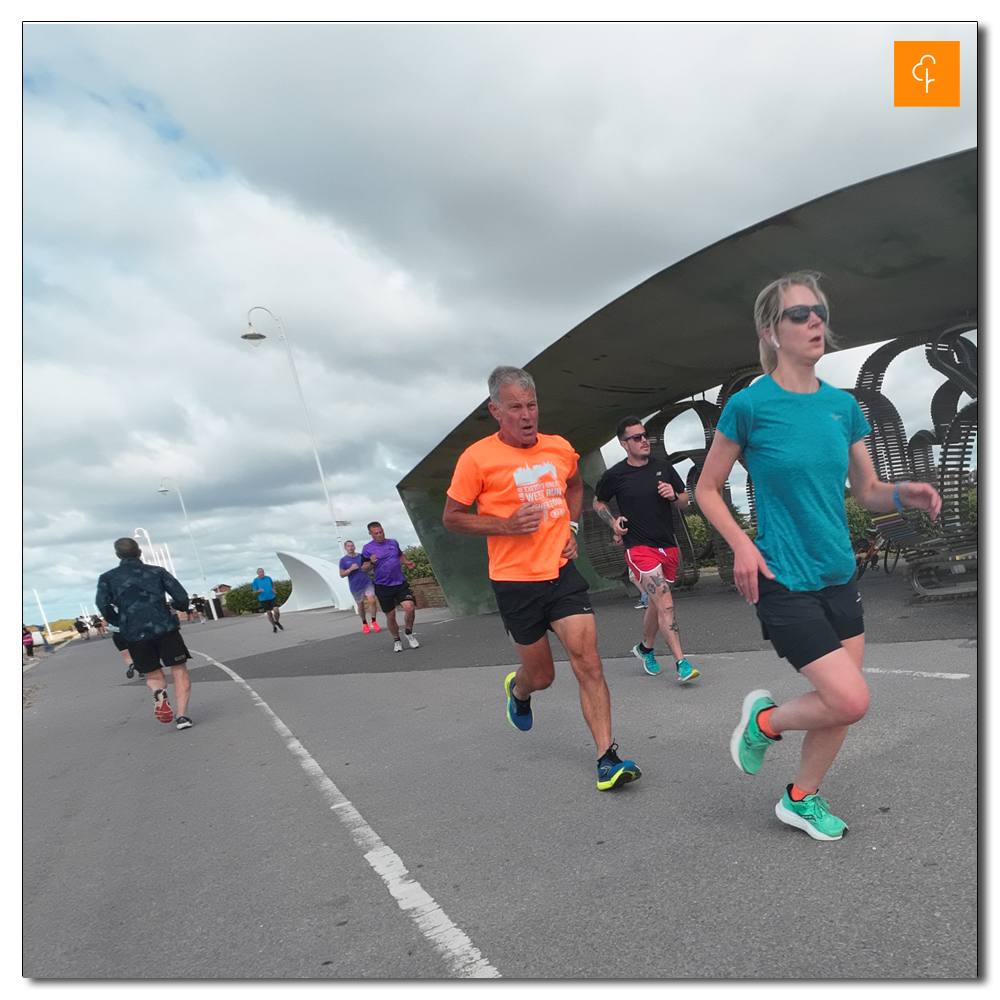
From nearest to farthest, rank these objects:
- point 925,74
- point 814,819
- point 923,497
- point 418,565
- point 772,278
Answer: point 925,74 → point 923,497 → point 814,819 → point 772,278 → point 418,565

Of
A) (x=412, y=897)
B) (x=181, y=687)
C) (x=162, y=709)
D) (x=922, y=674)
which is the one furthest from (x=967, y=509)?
(x=162, y=709)

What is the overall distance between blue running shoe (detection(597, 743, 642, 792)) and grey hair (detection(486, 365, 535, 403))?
5.76 ft

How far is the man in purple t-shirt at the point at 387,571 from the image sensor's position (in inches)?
458

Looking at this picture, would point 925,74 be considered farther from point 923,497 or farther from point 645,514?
point 645,514

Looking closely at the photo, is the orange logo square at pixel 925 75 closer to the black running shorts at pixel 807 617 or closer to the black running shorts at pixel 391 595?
the black running shorts at pixel 807 617

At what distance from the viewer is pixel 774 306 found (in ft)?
8.52

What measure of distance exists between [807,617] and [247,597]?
5507 cm

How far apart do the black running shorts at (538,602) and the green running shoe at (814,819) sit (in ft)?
4.38

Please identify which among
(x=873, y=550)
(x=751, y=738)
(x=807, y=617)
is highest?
(x=807, y=617)

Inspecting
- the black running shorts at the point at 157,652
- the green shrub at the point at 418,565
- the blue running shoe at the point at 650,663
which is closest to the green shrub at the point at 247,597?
the green shrub at the point at 418,565

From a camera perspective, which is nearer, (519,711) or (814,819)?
(814,819)

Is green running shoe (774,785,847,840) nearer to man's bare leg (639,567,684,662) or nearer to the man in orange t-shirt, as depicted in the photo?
the man in orange t-shirt

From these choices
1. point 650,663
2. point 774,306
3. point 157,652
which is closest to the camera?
point 774,306

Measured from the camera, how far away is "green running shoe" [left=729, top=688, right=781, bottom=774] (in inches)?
116
